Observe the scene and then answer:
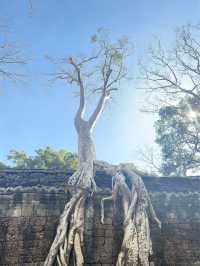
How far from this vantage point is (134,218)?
5305 mm

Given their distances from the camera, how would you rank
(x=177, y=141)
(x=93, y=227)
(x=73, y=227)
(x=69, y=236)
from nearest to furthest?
(x=69, y=236), (x=73, y=227), (x=93, y=227), (x=177, y=141)

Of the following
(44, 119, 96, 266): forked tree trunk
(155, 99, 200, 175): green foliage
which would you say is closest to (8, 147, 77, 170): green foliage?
(155, 99, 200, 175): green foliage

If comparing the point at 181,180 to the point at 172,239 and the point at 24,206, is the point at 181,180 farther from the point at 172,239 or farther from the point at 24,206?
the point at 24,206

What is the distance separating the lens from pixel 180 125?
12.2 m

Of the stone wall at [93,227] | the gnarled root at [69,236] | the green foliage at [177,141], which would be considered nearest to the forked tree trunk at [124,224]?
Result: the gnarled root at [69,236]

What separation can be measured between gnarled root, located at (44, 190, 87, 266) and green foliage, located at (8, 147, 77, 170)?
7.51 m

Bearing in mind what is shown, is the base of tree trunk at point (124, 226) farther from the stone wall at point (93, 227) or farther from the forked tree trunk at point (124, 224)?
the stone wall at point (93, 227)

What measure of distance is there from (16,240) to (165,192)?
120 inches

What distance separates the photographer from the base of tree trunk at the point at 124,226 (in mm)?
4770

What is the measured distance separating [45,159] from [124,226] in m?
8.40

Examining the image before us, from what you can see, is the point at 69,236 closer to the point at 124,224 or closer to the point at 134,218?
the point at 124,224

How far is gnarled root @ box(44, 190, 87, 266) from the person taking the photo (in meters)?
4.74

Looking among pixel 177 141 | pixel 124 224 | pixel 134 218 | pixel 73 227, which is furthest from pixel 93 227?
pixel 177 141

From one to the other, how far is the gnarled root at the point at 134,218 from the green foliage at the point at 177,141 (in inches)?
251
